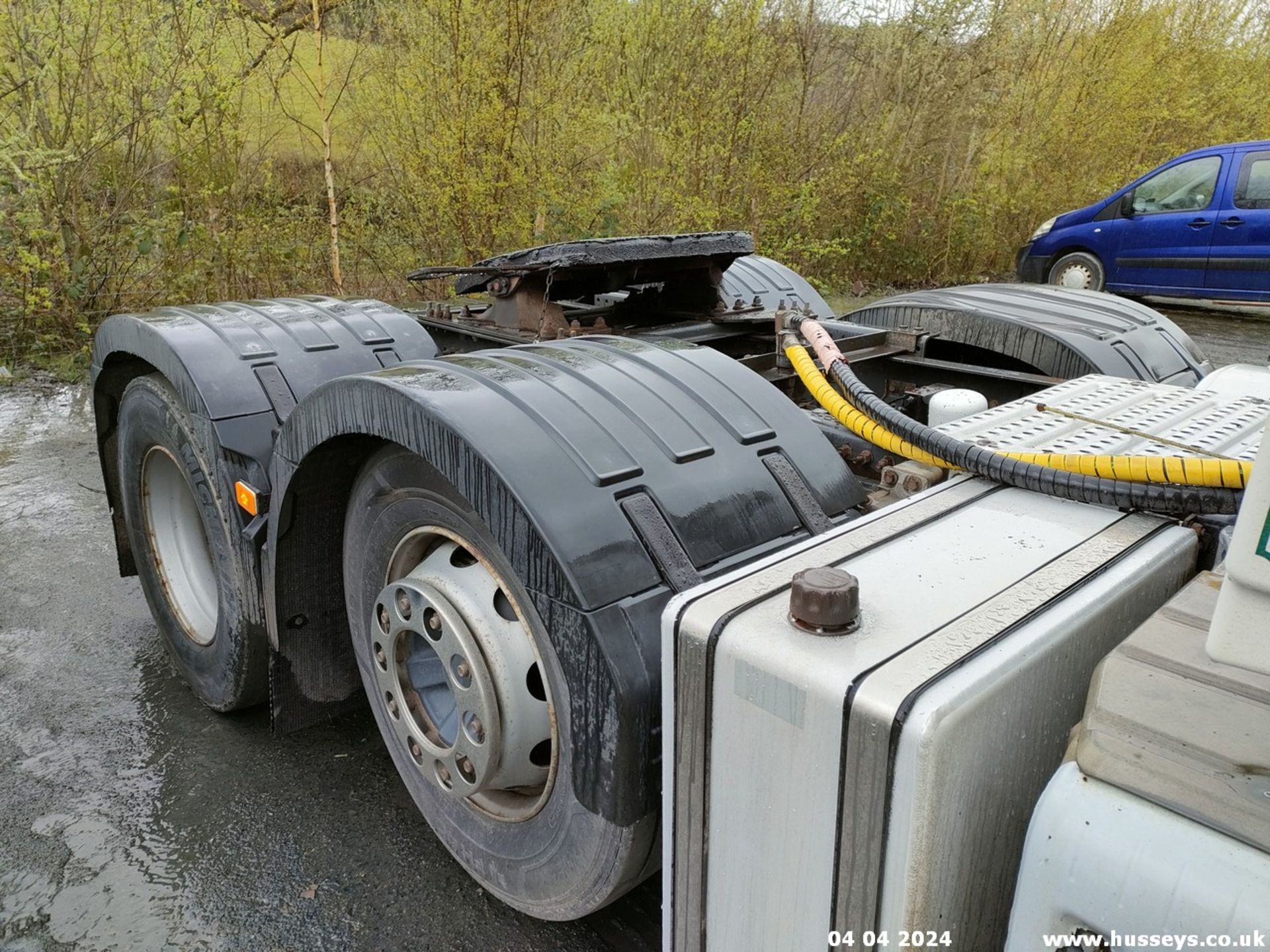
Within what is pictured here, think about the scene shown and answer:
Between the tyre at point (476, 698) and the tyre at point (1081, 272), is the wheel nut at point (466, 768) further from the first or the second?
the tyre at point (1081, 272)

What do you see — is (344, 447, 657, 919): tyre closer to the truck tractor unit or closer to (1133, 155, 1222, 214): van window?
the truck tractor unit

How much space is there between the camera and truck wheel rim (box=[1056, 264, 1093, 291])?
407 inches

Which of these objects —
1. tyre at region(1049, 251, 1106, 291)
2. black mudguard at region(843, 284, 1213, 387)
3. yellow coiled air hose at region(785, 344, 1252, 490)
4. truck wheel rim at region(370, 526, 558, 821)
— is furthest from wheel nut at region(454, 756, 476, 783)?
tyre at region(1049, 251, 1106, 291)

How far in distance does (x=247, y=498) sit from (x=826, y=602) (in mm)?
1626

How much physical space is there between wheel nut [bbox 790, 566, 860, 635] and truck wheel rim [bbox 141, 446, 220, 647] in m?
2.29

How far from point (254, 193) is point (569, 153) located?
112 inches

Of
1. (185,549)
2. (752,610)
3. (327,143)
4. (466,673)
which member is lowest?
(185,549)

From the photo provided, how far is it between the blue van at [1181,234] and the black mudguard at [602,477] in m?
9.57

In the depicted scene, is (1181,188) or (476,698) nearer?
(476,698)

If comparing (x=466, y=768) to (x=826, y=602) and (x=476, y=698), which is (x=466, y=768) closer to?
(x=476, y=698)

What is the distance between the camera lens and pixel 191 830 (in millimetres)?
2256

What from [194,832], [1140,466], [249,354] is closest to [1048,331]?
[1140,466]

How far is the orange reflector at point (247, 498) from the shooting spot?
215 centimetres

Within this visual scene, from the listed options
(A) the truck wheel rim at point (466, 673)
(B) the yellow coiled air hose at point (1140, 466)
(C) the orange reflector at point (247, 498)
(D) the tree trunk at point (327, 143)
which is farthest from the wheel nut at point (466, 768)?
(D) the tree trunk at point (327, 143)
